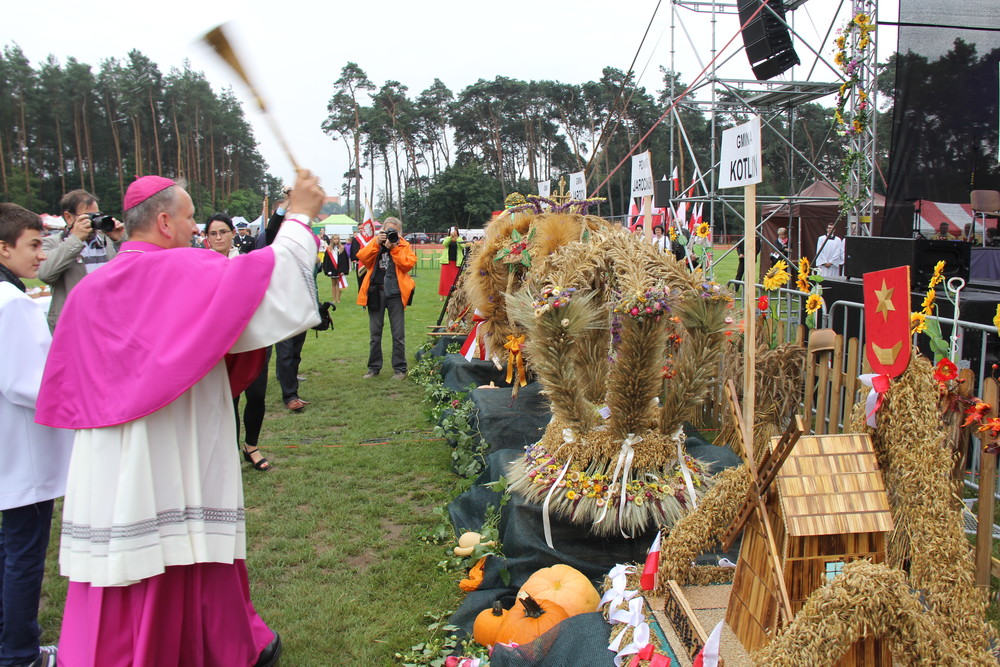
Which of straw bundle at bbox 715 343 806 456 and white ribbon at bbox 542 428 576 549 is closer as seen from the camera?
white ribbon at bbox 542 428 576 549

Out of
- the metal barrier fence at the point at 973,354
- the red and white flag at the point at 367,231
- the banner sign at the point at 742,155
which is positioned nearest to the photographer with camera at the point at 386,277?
the red and white flag at the point at 367,231

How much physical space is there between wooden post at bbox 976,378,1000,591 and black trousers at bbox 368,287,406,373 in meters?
6.54

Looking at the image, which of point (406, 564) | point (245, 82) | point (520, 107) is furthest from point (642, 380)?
point (520, 107)

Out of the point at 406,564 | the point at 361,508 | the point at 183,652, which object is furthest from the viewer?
the point at 361,508

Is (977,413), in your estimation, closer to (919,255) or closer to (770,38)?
(919,255)

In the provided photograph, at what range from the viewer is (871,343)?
2025mm

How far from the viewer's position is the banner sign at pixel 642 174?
5010mm

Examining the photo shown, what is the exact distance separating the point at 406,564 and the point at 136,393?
209 centimetres

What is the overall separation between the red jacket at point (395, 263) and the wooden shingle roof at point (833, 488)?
22.2 ft

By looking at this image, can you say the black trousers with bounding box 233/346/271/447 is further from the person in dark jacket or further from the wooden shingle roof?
the person in dark jacket

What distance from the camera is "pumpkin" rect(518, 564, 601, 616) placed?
9.47 feet

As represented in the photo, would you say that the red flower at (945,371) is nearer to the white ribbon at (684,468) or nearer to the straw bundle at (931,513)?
the straw bundle at (931,513)

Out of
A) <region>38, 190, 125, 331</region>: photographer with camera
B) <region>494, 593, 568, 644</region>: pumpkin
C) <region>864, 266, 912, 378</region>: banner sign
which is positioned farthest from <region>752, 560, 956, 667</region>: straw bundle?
<region>38, 190, 125, 331</region>: photographer with camera

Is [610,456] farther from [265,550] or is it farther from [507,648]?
[265,550]
